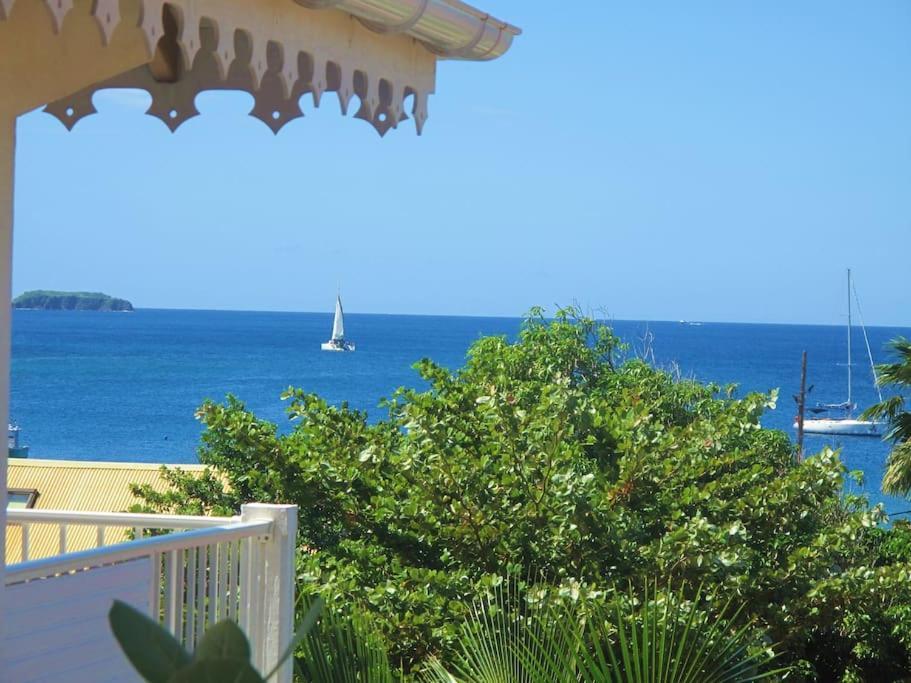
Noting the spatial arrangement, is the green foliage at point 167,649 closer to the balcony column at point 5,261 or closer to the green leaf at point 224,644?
the green leaf at point 224,644

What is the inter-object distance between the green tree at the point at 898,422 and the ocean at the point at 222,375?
25419mm

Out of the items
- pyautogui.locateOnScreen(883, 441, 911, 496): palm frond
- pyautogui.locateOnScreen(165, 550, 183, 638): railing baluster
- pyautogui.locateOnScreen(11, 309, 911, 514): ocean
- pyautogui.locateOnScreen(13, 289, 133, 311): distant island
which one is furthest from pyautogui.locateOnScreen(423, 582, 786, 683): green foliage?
pyautogui.locateOnScreen(13, 289, 133, 311): distant island

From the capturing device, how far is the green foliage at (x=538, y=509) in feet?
22.4

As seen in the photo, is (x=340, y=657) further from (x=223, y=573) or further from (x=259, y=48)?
(x=259, y=48)

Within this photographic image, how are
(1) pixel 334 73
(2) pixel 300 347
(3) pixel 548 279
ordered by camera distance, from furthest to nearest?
(2) pixel 300 347 → (3) pixel 548 279 → (1) pixel 334 73

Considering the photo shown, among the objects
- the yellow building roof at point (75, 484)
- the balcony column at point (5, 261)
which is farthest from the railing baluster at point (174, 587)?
the yellow building roof at point (75, 484)

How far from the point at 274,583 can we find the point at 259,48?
2313mm

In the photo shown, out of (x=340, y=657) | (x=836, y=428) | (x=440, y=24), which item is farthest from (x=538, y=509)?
(x=836, y=428)

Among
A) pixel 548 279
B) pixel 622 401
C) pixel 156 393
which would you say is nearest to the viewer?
pixel 622 401

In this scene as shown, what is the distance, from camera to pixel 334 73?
342 centimetres

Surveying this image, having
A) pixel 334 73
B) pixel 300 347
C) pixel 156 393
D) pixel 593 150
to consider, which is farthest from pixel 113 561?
pixel 300 347

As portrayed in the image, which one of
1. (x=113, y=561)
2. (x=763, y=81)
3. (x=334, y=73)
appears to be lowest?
(x=113, y=561)

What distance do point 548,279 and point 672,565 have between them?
82884mm

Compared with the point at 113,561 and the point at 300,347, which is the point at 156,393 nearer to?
the point at 300,347
